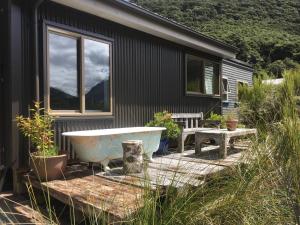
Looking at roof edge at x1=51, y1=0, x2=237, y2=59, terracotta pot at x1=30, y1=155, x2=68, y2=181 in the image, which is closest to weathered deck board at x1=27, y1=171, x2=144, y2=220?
terracotta pot at x1=30, y1=155, x2=68, y2=181

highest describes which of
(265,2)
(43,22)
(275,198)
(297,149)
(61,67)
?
(265,2)

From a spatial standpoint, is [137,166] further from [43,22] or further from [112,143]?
[43,22]

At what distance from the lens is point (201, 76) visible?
909 cm

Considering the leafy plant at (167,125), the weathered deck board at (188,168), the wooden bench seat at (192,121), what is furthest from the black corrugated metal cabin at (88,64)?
the weathered deck board at (188,168)

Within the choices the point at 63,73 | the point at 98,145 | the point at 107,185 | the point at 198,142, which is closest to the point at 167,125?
the point at 198,142

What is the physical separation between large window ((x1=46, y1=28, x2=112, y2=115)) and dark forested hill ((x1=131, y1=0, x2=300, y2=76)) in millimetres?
22677

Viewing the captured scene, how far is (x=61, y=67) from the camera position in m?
5.14

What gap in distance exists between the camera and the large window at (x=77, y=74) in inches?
198

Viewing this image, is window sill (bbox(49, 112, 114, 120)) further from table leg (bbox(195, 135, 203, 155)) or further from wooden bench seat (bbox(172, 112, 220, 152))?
wooden bench seat (bbox(172, 112, 220, 152))

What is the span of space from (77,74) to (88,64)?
299mm

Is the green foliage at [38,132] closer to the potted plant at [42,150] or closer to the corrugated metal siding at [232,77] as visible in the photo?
the potted plant at [42,150]

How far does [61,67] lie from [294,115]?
4.09m

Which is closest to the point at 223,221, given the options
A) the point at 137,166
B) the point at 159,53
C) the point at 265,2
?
the point at 137,166

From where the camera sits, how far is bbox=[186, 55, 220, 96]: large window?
8.64 meters
